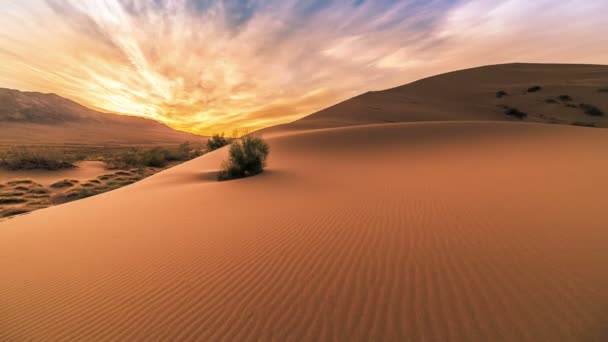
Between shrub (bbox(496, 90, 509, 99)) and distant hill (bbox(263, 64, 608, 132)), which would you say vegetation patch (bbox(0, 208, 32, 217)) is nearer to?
distant hill (bbox(263, 64, 608, 132))

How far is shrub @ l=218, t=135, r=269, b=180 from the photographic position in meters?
10.6

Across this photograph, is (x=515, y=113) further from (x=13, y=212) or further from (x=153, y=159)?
(x=13, y=212)

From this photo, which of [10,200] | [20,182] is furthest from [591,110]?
[20,182]

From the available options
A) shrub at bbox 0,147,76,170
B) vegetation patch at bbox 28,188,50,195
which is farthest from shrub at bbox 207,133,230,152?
vegetation patch at bbox 28,188,50,195

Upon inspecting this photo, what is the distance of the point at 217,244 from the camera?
4008 mm

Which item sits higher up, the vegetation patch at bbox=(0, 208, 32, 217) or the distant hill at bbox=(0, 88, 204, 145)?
the distant hill at bbox=(0, 88, 204, 145)

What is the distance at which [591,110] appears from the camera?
1214 inches

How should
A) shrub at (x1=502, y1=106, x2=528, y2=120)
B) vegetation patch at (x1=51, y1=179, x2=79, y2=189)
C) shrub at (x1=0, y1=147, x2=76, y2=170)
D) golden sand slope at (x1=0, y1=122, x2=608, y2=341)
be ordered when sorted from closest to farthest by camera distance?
golden sand slope at (x1=0, y1=122, x2=608, y2=341), vegetation patch at (x1=51, y1=179, x2=79, y2=189), shrub at (x1=0, y1=147, x2=76, y2=170), shrub at (x1=502, y1=106, x2=528, y2=120)

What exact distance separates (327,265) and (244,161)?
8141mm

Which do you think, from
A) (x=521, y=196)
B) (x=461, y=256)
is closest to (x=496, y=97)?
(x=521, y=196)

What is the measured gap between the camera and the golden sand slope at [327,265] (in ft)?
7.35

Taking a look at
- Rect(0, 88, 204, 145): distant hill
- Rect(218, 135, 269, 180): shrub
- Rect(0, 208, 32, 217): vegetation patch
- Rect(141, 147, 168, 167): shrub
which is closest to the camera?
Rect(0, 208, 32, 217): vegetation patch

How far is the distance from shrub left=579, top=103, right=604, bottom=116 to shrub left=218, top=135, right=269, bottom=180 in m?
42.6

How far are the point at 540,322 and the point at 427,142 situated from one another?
13414mm
